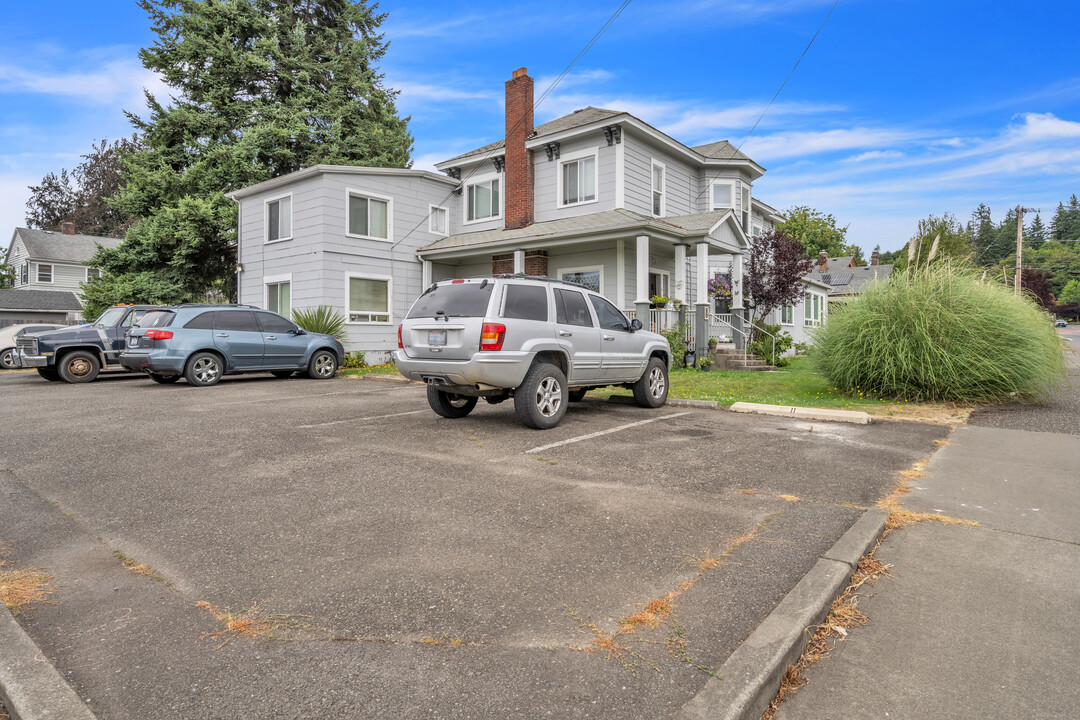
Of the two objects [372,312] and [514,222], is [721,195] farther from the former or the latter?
[372,312]

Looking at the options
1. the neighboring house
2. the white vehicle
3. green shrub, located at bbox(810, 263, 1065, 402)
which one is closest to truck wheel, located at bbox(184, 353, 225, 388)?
the white vehicle

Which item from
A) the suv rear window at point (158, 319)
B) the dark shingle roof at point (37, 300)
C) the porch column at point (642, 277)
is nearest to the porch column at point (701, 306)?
the porch column at point (642, 277)

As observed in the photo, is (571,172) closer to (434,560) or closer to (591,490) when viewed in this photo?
(591,490)

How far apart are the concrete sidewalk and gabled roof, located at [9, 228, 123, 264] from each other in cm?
4930

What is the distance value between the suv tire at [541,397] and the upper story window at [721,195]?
17.1m

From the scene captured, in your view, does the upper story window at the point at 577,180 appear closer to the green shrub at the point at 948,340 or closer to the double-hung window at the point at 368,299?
the double-hung window at the point at 368,299

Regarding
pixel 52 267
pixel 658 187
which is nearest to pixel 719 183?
pixel 658 187

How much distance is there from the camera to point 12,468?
5805 millimetres

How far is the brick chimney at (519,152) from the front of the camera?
65.9 ft

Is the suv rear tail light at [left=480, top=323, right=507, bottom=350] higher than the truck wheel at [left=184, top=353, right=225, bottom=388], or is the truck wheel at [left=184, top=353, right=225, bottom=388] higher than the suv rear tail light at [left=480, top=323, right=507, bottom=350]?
the suv rear tail light at [left=480, top=323, right=507, bottom=350]

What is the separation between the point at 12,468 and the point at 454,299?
4.86 m

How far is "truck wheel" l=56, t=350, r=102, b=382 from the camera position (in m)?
14.2

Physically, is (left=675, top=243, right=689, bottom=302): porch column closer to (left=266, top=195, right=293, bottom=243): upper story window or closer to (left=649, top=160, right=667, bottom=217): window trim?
(left=649, top=160, right=667, bottom=217): window trim

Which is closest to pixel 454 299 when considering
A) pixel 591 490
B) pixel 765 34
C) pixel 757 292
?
pixel 591 490
